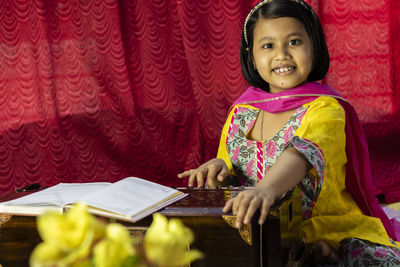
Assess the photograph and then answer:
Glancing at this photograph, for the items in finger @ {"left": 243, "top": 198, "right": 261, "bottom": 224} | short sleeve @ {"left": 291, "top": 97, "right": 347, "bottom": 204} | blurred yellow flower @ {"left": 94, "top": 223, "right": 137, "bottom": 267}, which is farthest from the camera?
short sleeve @ {"left": 291, "top": 97, "right": 347, "bottom": 204}

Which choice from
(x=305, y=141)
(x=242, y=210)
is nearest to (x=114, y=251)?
(x=242, y=210)

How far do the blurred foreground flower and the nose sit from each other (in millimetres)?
965

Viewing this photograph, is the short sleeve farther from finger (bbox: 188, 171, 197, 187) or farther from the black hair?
finger (bbox: 188, 171, 197, 187)

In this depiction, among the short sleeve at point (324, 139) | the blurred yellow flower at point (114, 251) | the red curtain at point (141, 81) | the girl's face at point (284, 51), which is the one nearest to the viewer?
the blurred yellow flower at point (114, 251)

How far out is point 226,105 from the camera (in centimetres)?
223

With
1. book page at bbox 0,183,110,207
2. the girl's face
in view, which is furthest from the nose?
book page at bbox 0,183,110,207

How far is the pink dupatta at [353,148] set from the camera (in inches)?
53.4

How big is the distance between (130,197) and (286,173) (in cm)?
34

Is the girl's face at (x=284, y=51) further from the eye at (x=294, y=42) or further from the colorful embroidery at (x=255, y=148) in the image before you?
the colorful embroidery at (x=255, y=148)

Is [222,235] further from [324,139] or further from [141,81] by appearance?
[141,81]

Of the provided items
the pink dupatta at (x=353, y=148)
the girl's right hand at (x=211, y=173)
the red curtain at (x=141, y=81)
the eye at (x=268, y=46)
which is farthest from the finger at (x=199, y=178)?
the red curtain at (x=141, y=81)

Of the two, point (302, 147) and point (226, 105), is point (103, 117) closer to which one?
point (226, 105)

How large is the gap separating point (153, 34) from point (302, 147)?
1283mm

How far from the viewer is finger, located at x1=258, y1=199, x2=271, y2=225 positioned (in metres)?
0.89
